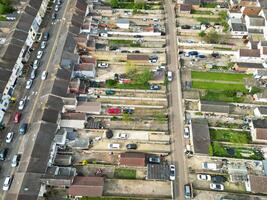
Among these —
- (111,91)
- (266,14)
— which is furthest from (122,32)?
(266,14)

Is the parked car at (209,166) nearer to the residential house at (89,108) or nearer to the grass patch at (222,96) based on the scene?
the grass patch at (222,96)

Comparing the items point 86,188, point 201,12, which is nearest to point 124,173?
point 86,188

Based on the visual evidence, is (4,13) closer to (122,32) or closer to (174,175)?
(122,32)

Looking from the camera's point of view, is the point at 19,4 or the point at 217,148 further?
the point at 19,4

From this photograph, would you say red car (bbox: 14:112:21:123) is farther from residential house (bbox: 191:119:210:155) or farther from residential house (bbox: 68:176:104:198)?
residential house (bbox: 191:119:210:155)

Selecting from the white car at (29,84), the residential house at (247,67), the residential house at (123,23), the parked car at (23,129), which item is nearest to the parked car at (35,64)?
Answer: the white car at (29,84)

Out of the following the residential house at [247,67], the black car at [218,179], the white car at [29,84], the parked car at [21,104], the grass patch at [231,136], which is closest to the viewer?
the black car at [218,179]
